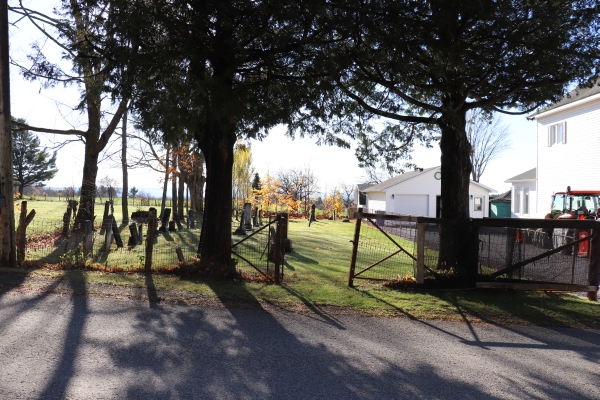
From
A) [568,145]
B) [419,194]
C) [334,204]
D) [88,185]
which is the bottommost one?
[334,204]

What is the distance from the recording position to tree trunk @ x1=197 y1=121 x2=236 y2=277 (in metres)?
10.4

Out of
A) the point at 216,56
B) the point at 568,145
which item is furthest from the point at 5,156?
the point at 568,145

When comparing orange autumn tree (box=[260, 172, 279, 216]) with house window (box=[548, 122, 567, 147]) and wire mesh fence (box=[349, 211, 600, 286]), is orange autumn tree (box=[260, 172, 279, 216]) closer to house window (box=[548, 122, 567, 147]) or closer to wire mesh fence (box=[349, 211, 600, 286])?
house window (box=[548, 122, 567, 147])

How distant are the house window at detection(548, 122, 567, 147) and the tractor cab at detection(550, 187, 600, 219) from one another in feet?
17.9

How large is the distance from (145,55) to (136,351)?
562 centimetres

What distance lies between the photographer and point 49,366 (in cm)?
477

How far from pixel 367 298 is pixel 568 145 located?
1977cm

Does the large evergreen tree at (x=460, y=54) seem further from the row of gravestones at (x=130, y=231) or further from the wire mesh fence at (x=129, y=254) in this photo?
the row of gravestones at (x=130, y=231)

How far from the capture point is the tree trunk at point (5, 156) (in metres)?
10.1

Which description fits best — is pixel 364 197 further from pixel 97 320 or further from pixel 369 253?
pixel 97 320

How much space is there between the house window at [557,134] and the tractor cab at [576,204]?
5.45 meters

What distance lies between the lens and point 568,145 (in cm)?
2352

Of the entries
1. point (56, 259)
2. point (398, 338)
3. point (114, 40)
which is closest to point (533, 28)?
point (398, 338)

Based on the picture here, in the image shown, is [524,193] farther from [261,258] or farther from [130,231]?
[130,231]
